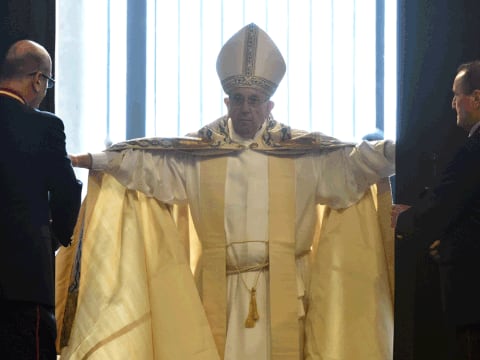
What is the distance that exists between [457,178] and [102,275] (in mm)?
1766

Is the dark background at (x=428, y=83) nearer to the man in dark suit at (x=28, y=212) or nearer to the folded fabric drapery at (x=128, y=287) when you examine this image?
the folded fabric drapery at (x=128, y=287)

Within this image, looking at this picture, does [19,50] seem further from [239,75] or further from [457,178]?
[457,178]

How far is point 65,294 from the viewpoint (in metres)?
5.95

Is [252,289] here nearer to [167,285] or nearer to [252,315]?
[252,315]

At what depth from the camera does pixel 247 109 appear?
584cm

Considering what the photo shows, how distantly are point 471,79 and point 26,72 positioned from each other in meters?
1.95

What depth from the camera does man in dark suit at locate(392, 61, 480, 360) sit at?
5098 mm

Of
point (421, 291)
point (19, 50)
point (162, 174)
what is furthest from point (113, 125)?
point (421, 291)

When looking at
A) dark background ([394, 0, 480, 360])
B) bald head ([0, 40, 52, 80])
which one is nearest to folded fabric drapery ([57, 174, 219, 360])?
bald head ([0, 40, 52, 80])

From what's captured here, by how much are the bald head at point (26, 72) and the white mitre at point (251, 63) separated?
0.99 meters

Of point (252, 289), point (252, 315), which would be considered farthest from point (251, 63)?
point (252, 315)

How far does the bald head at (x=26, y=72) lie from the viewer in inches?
206

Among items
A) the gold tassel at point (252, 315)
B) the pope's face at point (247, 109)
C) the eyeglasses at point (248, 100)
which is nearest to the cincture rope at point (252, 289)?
the gold tassel at point (252, 315)

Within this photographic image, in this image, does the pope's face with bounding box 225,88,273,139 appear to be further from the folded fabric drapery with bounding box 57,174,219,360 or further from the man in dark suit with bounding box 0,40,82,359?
the man in dark suit with bounding box 0,40,82,359
